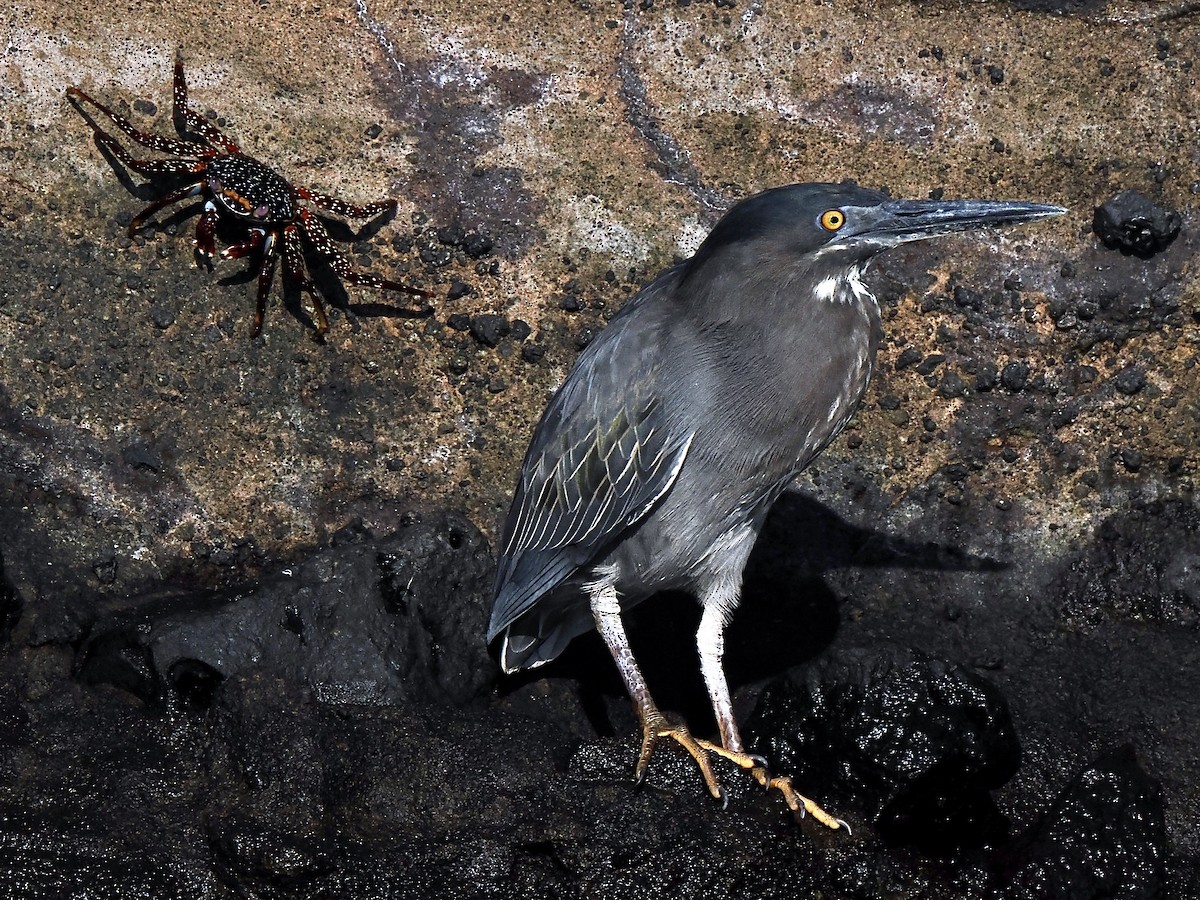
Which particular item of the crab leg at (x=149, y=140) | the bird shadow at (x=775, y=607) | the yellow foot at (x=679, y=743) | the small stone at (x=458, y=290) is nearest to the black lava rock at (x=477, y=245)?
the small stone at (x=458, y=290)

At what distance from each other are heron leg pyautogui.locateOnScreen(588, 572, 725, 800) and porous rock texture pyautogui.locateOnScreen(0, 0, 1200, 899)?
0.08 meters

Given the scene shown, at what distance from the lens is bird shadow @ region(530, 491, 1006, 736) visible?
5.46 meters

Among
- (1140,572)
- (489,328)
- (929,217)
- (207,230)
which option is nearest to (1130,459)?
(1140,572)

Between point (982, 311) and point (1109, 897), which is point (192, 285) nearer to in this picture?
point (982, 311)

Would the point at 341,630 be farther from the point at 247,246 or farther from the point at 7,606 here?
the point at 247,246

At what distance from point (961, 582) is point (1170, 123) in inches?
94.4

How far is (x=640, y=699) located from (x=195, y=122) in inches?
129

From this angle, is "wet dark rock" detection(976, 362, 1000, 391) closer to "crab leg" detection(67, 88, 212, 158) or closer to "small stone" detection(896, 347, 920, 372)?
"small stone" detection(896, 347, 920, 372)

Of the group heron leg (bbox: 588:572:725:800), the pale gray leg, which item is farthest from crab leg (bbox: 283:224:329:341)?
the pale gray leg

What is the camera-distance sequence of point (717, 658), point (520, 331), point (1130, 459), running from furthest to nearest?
point (520, 331) → point (1130, 459) → point (717, 658)

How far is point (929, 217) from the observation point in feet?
13.3

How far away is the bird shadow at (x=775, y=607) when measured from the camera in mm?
5461

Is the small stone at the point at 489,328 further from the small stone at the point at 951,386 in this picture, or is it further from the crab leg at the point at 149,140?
the small stone at the point at 951,386

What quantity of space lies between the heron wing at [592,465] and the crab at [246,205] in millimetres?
1475
